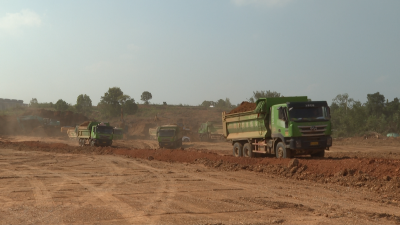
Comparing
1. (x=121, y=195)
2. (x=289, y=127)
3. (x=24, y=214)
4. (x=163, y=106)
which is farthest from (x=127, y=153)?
(x=163, y=106)

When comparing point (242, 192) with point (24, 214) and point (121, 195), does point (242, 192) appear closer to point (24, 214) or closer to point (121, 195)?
point (121, 195)

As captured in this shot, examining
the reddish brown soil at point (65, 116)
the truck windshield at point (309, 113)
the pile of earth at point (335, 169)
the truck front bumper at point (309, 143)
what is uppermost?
the reddish brown soil at point (65, 116)

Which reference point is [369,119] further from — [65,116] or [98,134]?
[65,116]

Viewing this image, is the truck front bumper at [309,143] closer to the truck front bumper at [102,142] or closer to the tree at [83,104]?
the truck front bumper at [102,142]

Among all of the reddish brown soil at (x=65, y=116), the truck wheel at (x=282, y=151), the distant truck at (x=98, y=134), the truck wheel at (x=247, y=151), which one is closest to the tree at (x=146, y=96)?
the reddish brown soil at (x=65, y=116)

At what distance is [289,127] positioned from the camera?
1592 centimetres

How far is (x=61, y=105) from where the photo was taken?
99.4 metres

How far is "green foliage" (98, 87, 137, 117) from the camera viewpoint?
9169cm

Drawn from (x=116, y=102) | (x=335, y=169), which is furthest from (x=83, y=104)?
(x=335, y=169)

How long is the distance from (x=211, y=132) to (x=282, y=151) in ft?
111

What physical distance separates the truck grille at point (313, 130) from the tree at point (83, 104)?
314 feet

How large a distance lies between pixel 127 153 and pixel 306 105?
15725 mm

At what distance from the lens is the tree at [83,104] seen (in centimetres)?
10369

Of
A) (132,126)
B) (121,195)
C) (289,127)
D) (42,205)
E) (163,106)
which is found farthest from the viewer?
(163,106)
